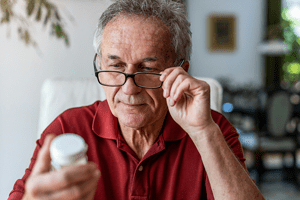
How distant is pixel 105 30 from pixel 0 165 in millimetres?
1303

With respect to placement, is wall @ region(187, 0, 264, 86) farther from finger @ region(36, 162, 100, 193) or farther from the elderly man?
finger @ region(36, 162, 100, 193)

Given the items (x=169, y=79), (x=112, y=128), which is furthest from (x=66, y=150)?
(x=112, y=128)

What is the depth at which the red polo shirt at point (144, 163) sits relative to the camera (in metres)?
1.06

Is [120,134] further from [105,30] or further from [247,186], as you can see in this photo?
[247,186]

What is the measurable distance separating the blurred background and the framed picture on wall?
22 mm

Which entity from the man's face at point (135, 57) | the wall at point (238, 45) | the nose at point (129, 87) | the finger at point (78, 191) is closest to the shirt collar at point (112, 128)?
the man's face at point (135, 57)

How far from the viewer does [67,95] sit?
144 cm

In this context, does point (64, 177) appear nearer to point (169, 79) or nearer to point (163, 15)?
point (169, 79)

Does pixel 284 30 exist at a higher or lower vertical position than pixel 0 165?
higher

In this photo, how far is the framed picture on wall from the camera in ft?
21.4

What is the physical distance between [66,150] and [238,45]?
6732 mm

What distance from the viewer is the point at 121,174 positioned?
42.2 inches

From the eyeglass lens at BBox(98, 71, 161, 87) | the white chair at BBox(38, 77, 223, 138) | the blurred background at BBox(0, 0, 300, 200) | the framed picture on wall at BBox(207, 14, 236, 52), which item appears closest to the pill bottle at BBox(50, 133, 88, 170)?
the eyeglass lens at BBox(98, 71, 161, 87)

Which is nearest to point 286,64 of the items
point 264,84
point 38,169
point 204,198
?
point 264,84
